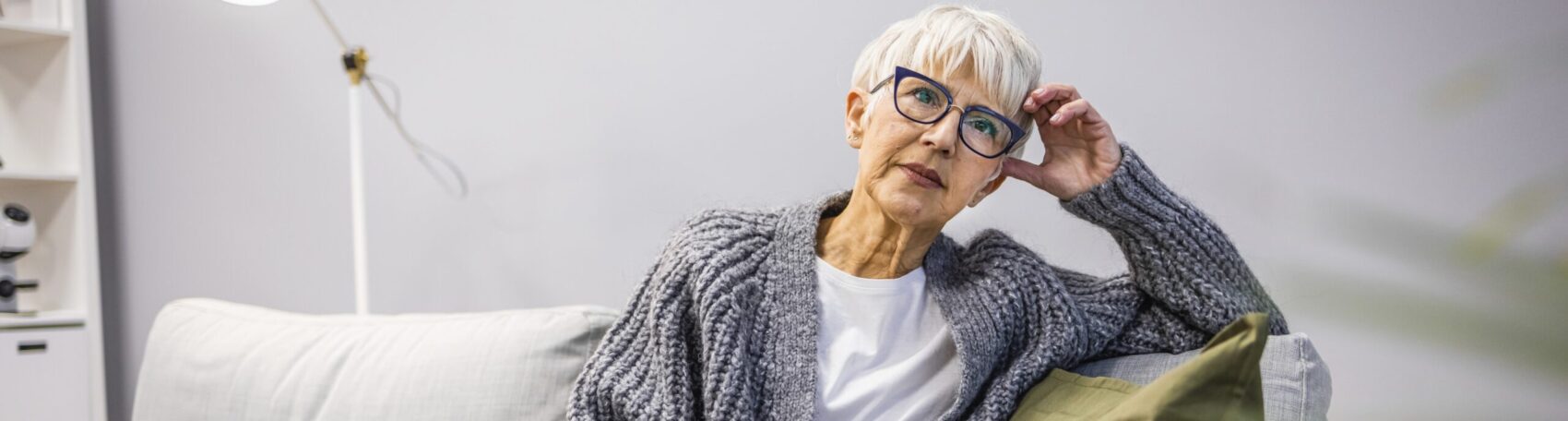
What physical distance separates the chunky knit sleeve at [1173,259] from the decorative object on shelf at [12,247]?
6.76 ft

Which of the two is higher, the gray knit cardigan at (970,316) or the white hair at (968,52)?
the white hair at (968,52)

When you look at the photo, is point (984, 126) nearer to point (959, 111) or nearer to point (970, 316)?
point (959, 111)

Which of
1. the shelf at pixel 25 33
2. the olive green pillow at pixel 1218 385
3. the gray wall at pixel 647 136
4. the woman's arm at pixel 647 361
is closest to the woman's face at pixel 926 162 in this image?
the woman's arm at pixel 647 361

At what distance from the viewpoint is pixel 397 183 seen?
2186 mm

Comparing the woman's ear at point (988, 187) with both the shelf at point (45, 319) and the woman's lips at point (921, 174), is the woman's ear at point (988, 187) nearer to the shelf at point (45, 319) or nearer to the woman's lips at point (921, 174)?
the woman's lips at point (921, 174)

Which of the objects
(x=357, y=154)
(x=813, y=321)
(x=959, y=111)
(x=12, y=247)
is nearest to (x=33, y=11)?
(x=12, y=247)

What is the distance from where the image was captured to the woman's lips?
1.19 metres

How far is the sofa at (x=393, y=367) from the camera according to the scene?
1248 mm

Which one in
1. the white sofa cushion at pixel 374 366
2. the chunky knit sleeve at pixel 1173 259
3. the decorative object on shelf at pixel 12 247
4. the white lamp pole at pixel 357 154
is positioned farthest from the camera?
the decorative object on shelf at pixel 12 247

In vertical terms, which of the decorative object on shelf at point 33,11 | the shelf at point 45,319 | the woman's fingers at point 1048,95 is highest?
the decorative object on shelf at point 33,11

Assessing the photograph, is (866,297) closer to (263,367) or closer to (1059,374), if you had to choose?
(1059,374)

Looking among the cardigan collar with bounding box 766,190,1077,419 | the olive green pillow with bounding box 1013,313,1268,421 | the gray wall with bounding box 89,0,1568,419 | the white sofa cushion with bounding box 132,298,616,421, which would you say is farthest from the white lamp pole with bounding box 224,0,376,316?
the olive green pillow with bounding box 1013,313,1268,421

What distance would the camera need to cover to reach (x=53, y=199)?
2.43 metres

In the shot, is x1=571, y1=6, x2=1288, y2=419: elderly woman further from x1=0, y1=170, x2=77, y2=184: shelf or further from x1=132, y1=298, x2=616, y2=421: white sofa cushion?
x1=0, y1=170, x2=77, y2=184: shelf
